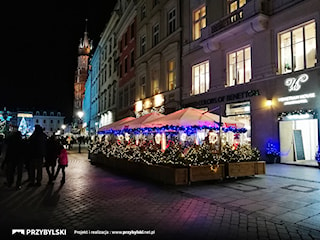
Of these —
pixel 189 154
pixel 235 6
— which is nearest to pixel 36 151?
pixel 189 154

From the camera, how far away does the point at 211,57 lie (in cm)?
1869

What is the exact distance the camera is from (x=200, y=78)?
66.5ft

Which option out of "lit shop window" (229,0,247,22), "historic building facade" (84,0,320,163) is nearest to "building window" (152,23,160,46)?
"historic building facade" (84,0,320,163)

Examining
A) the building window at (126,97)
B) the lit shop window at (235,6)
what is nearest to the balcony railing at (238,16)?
the lit shop window at (235,6)

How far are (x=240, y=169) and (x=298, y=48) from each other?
→ 778 centimetres

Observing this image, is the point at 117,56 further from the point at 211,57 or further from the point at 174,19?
the point at 211,57

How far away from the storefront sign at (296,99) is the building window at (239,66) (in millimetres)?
3039

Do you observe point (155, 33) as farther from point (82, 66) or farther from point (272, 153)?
point (82, 66)

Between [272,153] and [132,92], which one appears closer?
[272,153]

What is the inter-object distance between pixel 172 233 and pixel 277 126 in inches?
444

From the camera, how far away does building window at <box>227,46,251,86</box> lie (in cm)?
1639

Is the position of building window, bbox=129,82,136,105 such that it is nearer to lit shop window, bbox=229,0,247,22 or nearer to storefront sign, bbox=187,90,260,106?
storefront sign, bbox=187,90,260,106

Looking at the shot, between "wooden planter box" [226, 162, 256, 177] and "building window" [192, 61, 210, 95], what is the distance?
32.7 ft

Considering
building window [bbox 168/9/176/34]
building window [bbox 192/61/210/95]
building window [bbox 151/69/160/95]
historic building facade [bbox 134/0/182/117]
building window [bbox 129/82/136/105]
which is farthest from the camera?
building window [bbox 129/82/136/105]
